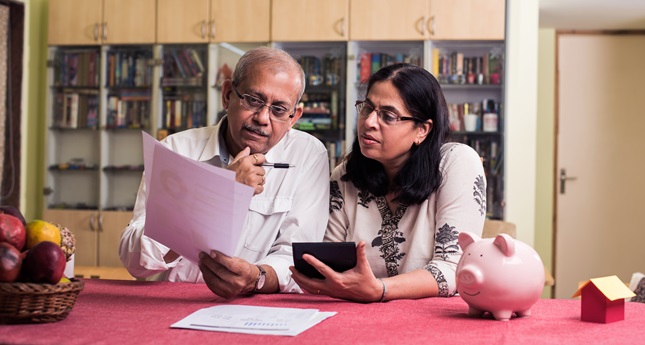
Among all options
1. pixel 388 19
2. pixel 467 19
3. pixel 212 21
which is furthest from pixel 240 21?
pixel 467 19

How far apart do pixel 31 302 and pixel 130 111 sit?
4.39 meters

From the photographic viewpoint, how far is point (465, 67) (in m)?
5.23

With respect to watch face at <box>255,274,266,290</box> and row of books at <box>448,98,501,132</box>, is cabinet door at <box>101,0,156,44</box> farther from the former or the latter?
watch face at <box>255,274,266,290</box>

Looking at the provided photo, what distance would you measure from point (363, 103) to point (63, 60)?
162 inches

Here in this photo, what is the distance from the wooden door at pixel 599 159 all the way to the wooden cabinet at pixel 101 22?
10.9 ft

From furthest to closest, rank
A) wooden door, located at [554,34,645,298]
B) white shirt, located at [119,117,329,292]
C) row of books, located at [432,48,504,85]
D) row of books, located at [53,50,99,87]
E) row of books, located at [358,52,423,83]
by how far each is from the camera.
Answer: wooden door, located at [554,34,645,298] → row of books, located at [53,50,99,87] → row of books, located at [358,52,423,83] → row of books, located at [432,48,504,85] → white shirt, located at [119,117,329,292]

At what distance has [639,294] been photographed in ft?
11.1

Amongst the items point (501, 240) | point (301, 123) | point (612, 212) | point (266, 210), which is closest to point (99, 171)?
point (301, 123)

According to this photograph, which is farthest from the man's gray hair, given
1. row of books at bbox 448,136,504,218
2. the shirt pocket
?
row of books at bbox 448,136,504,218

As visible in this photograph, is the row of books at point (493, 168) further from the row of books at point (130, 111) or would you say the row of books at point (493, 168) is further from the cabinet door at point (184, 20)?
the row of books at point (130, 111)

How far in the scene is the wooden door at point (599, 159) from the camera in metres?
6.37

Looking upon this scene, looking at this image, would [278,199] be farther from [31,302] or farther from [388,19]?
[388,19]

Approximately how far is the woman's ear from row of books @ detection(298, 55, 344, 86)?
321 cm

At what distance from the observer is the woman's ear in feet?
7.13
